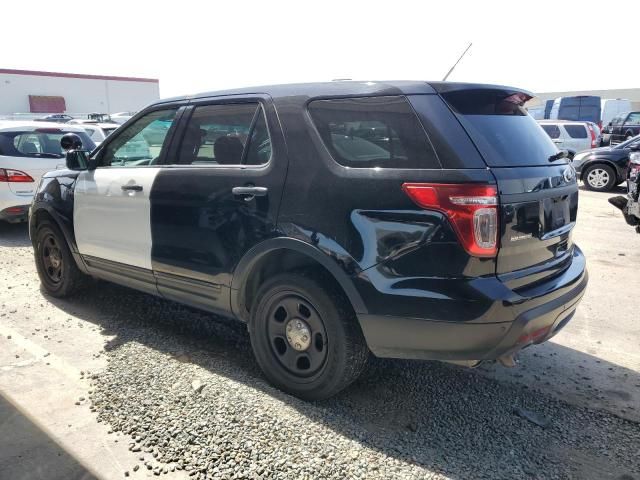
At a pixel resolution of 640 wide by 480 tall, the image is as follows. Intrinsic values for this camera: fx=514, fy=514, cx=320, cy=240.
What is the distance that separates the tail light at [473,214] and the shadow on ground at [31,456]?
6.99 ft

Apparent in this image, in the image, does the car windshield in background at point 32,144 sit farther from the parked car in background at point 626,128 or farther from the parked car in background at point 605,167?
the parked car in background at point 626,128

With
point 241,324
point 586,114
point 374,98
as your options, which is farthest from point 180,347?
point 586,114

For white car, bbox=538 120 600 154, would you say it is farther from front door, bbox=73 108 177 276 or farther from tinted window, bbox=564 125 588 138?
front door, bbox=73 108 177 276

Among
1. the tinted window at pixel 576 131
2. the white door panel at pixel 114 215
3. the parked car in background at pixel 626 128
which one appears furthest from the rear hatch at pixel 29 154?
the parked car in background at pixel 626 128

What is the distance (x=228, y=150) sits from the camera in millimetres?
3396

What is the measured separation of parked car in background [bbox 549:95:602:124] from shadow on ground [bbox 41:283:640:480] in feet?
80.2

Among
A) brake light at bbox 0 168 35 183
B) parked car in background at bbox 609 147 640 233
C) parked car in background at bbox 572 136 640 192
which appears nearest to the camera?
parked car in background at bbox 609 147 640 233

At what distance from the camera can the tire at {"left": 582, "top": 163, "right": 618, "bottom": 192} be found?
41.0ft

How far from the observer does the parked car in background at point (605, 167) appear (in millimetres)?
12406

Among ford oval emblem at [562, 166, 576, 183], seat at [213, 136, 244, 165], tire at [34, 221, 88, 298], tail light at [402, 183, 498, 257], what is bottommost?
tire at [34, 221, 88, 298]

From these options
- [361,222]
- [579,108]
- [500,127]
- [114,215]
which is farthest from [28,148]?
[579,108]

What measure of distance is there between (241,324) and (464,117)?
258cm

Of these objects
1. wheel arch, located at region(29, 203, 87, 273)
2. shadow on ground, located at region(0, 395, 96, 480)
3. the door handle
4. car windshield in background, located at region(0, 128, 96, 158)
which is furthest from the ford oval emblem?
car windshield in background, located at region(0, 128, 96, 158)

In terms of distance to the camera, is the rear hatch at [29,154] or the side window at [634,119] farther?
the side window at [634,119]
